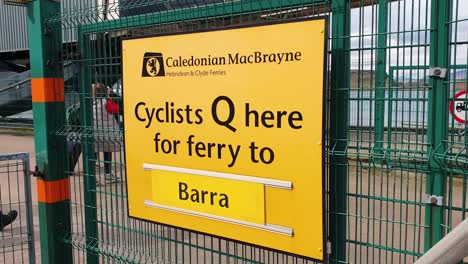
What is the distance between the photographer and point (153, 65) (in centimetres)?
295

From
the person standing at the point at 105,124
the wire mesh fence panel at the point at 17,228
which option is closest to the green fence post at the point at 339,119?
the person standing at the point at 105,124

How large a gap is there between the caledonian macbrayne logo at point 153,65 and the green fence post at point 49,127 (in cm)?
107

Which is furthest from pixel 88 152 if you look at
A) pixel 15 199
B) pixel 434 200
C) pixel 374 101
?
pixel 15 199

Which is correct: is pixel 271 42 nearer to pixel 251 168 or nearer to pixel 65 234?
pixel 251 168

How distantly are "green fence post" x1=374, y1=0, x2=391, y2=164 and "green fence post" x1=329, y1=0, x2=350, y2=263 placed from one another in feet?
0.49

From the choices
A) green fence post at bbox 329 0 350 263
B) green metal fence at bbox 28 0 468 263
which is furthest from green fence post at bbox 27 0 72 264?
green fence post at bbox 329 0 350 263

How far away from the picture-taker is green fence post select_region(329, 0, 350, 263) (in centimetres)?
230

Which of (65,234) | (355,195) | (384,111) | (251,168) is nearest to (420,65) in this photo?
(384,111)

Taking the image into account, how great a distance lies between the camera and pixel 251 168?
2529 millimetres

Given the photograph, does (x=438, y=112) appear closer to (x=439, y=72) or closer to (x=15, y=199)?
(x=439, y=72)

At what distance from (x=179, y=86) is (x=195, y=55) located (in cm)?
22

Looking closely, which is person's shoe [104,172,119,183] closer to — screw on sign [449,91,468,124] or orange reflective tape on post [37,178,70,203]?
orange reflective tape on post [37,178,70,203]

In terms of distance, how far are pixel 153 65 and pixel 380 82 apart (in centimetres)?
141

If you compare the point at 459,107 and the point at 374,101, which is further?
the point at 459,107
